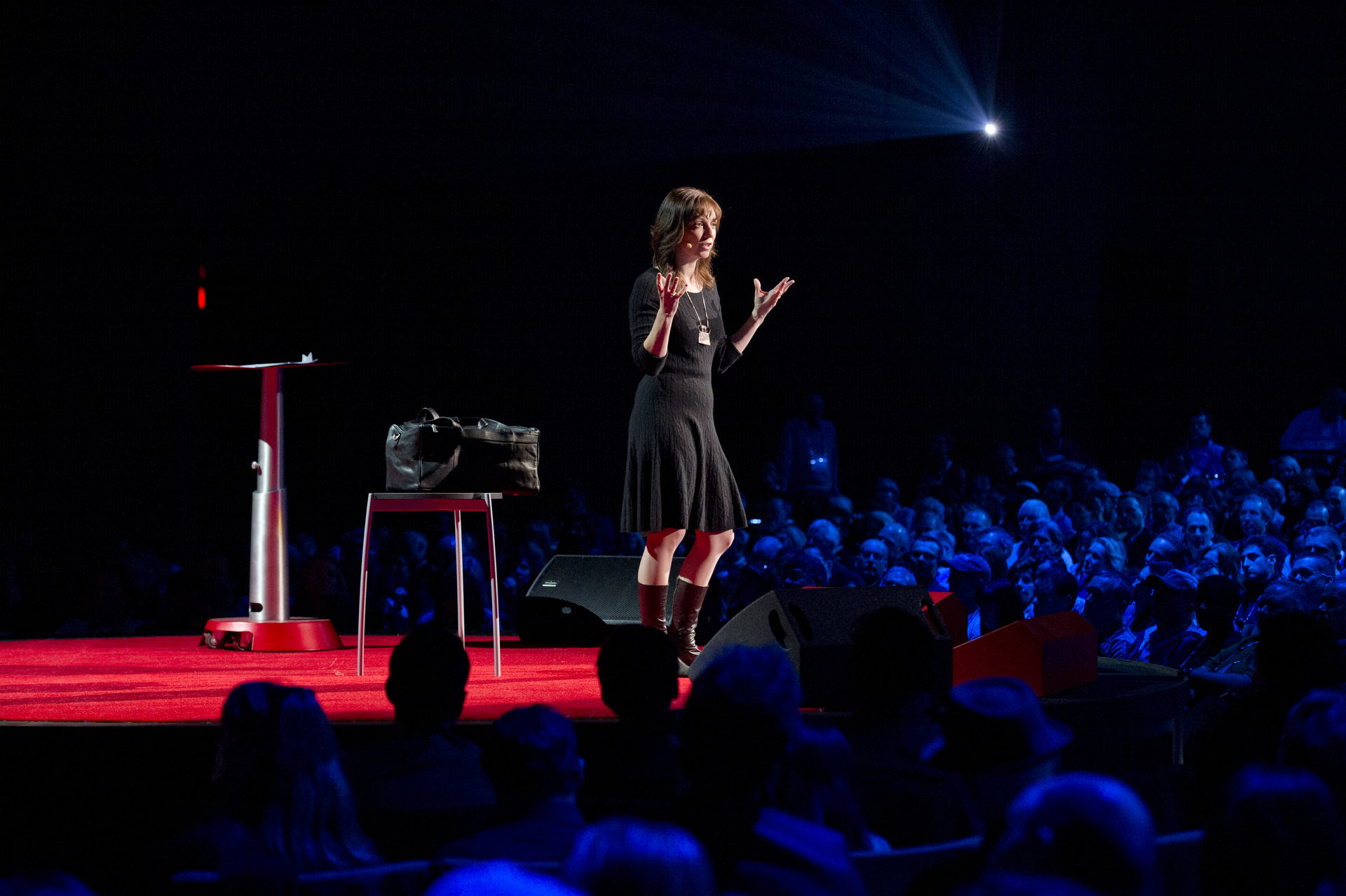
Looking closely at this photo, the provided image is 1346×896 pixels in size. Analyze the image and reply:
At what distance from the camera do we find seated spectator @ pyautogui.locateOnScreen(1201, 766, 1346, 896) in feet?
4.33

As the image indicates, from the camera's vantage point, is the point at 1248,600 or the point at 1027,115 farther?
the point at 1027,115

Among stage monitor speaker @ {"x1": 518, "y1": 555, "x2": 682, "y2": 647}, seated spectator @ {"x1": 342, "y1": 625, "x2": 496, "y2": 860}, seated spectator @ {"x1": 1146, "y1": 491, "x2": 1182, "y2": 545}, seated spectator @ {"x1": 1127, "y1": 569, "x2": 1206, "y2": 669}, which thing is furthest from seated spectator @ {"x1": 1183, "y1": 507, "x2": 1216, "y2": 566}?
seated spectator @ {"x1": 342, "y1": 625, "x2": 496, "y2": 860}

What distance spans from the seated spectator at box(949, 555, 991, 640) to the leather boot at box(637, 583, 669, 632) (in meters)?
2.07

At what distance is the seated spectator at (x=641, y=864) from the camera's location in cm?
109

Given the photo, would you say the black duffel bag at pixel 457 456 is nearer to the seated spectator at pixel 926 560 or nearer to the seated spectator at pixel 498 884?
the seated spectator at pixel 926 560

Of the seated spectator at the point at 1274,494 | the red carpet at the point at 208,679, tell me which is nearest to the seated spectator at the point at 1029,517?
the seated spectator at the point at 1274,494

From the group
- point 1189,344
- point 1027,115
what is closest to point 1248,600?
point 1027,115

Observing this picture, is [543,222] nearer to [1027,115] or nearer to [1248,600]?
[1027,115]

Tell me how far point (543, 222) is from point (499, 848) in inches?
296

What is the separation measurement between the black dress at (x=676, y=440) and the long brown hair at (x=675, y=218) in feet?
0.22

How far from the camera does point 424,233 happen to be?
28.0 feet

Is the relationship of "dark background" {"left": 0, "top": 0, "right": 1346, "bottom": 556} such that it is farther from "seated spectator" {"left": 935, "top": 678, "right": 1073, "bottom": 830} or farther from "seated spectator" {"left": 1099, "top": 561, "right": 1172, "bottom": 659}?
"seated spectator" {"left": 935, "top": 678, "right": 1073, "bottom": 830}

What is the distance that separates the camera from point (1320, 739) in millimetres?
1842

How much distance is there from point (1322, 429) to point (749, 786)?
28.4 feet
